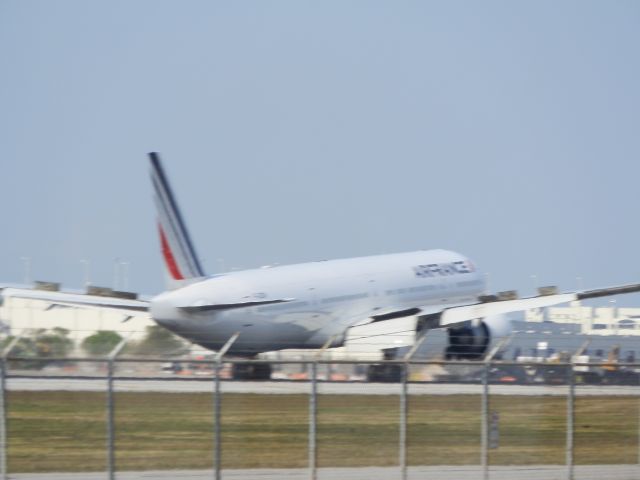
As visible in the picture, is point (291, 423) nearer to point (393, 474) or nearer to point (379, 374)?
point (379, 374)

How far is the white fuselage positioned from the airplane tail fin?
2.96 ft

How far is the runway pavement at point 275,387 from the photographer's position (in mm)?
18803

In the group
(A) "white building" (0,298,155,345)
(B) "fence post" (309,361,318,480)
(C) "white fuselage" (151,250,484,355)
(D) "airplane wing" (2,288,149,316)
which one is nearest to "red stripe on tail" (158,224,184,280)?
(C) "white fuselage" (151,250,484,355)

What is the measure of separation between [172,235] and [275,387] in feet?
62.4

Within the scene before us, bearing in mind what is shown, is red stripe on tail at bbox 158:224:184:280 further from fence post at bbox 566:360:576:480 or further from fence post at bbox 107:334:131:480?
fence post at bbox 107:334:131:480

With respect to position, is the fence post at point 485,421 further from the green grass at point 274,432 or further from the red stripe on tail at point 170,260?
the red stripe on tail at point 170,260

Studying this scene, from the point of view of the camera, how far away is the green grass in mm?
19594

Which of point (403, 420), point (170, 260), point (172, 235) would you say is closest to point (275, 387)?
point (403, 420)

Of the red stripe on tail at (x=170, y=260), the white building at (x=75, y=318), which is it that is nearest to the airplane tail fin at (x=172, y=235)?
the red stripe on tail at (x=170, y=260)

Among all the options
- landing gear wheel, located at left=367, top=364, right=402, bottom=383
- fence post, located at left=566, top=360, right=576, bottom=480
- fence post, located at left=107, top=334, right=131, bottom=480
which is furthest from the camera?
landing gear wheel, located at left=367, top=364, right=402, bottom=383

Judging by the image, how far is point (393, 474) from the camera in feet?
67.4

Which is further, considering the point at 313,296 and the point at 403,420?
the point at 313,296

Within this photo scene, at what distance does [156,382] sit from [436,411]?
5.97m

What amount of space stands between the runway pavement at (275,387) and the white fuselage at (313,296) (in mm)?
8847
